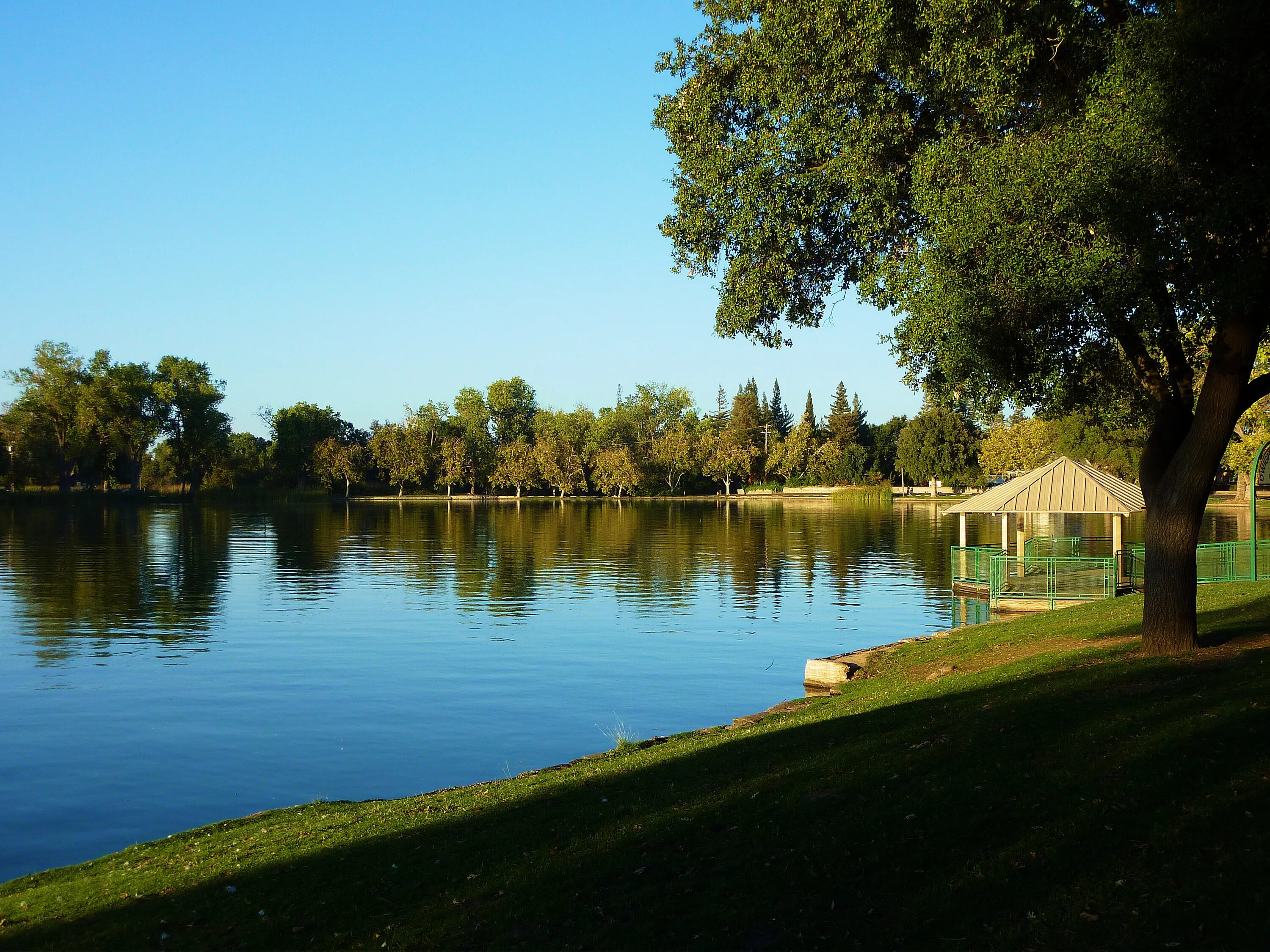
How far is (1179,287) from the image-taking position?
12.0 metres

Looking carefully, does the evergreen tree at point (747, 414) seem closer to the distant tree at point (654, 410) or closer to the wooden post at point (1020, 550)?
the distant tree at point (654, 410)

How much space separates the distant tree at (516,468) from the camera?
14038 centimetres

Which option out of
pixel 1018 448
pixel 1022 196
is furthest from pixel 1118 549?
pixel 1018 448

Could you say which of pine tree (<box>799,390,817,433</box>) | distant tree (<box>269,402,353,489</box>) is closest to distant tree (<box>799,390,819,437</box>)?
pine tree (<box>799,390,817,433</box>)

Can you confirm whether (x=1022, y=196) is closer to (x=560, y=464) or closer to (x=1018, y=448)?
(x=1018, y=448)

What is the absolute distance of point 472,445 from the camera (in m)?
146

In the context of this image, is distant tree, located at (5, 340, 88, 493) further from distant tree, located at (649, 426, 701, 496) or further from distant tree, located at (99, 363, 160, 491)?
distant tree, located at (649, 426, 701, 496)

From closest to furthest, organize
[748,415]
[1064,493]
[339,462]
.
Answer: [1064,493]
[339,462]
[748,415]

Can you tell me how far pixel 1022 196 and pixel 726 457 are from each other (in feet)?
414

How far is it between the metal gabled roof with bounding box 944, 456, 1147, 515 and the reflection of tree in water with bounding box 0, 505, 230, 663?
961 inches

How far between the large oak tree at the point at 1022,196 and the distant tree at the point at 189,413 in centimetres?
12169

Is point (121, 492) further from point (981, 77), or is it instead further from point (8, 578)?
point (981, 77)

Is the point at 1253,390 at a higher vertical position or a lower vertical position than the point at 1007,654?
higher

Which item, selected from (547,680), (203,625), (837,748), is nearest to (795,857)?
(837,748)
